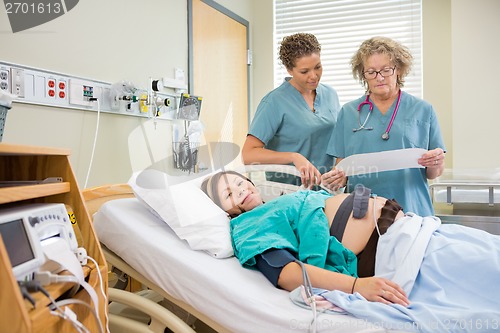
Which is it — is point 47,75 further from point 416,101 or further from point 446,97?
point 446,97

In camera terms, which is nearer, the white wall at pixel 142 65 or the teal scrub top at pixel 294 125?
the white wall at pixel 142 65

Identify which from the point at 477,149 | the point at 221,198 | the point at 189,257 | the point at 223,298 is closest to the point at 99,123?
the point at 221,198

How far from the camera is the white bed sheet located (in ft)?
3.54

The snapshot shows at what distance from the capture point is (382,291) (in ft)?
3.72

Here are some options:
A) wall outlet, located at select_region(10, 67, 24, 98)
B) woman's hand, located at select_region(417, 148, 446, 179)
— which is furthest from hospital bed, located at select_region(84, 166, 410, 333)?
woman's hand, located at select_region(417, 148, 446, 179)

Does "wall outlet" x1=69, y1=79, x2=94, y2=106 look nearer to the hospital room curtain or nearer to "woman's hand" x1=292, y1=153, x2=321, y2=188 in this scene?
"woman's hand" x1=292, y1=153, x2=321, y2=188

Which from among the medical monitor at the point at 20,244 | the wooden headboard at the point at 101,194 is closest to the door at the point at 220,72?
the wooden headboard at the point at 101,194

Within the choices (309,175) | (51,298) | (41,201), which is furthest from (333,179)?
(51,298)

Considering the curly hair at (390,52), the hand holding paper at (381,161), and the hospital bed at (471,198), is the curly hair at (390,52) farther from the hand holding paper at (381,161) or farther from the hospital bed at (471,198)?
the hospital bed at (471,198)

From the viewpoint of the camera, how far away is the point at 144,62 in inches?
92.9

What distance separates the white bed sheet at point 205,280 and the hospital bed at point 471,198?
4.61 ft

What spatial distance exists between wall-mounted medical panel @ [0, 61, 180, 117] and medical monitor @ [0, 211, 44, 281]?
2.98ft

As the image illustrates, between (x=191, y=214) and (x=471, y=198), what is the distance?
161 centimetres

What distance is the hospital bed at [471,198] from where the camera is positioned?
219 centimetres
